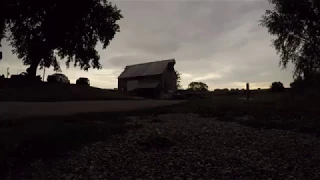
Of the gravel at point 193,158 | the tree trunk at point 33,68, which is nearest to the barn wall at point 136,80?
the tree trunk at point 33,68

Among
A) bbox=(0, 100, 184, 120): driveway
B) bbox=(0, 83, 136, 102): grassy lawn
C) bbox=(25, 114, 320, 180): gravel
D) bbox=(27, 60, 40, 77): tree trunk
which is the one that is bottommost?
bbox=(25, 114, 320, 180): gravel

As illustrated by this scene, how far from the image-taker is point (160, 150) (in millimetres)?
10672

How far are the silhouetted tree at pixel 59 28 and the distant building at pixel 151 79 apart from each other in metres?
23.0

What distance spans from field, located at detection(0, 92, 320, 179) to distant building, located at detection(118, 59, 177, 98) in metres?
52.1

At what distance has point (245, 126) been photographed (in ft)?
49.9

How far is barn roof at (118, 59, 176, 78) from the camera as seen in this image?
70.8 meters

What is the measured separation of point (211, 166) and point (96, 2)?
1459 inches

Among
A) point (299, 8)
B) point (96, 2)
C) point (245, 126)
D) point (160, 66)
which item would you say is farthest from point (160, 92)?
point (245, 126)

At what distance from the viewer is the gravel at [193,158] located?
8.52 meters

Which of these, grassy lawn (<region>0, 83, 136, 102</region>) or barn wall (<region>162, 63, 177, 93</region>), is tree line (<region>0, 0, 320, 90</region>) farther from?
barn wall (<region>162, 63, 177, 93</region>)

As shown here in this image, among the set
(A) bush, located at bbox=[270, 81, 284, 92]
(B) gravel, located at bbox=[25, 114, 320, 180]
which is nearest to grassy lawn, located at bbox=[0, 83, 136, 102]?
(B) gravel, located at bbox=[25, 114, 320, 180]

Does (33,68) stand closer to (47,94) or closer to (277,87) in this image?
(47,94)

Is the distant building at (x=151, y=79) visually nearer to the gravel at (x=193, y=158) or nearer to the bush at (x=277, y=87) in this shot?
the bush at (x=277, y=87)

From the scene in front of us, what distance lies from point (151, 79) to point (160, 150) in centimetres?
6007
